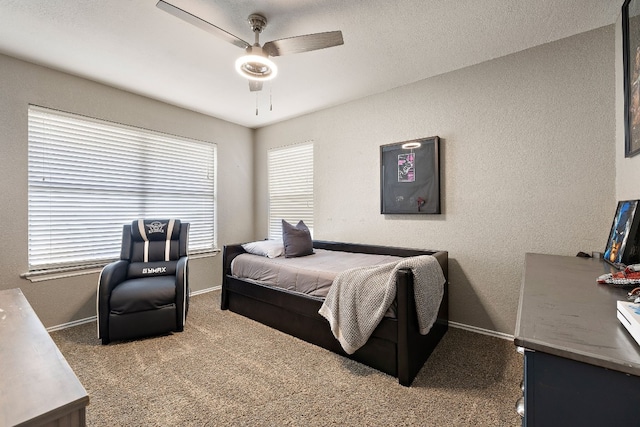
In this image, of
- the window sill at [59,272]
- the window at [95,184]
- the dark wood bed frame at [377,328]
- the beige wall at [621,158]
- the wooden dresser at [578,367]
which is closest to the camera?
the wooden dresser at [578,367]

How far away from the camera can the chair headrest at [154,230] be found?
312cm

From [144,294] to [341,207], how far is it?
244 centimetres

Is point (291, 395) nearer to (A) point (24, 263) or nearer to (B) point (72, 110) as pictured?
(A) point (24, 263)

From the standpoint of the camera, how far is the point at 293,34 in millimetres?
2307

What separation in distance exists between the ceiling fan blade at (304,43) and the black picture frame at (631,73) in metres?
1.79

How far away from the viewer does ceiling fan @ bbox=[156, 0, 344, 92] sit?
1820 mm

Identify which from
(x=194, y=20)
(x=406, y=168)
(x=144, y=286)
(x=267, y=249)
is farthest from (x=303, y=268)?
(x=194, y=20)

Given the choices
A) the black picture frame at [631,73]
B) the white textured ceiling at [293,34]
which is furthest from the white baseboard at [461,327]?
the white textured ceiling at [293,34]

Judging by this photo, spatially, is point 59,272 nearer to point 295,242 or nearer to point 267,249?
point 267,249

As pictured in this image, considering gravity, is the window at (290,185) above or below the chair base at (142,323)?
above

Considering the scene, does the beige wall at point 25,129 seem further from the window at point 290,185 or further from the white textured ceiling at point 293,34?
the window at point 290,185

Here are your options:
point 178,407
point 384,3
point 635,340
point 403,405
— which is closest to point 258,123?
point 384,3

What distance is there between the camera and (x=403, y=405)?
5.52 feet

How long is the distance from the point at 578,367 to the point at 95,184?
4121 mm
